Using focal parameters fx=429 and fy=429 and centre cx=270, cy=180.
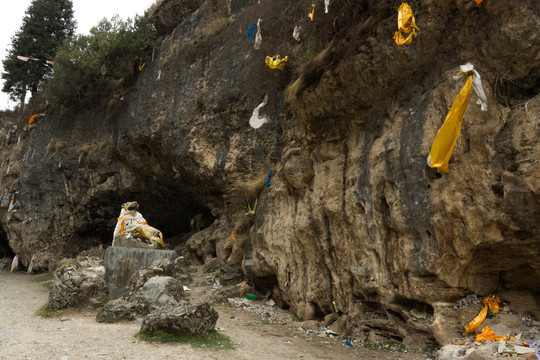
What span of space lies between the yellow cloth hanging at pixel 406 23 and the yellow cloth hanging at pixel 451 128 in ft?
3.32

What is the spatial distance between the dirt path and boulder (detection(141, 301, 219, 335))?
26cm

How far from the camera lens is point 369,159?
6.67m

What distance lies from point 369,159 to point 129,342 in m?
4.28

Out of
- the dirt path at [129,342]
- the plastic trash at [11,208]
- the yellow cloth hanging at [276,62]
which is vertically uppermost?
the yellow cloth hanging at [276,62]

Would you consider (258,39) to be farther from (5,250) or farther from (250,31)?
(5,250)

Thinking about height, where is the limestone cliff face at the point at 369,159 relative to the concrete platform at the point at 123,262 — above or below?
above

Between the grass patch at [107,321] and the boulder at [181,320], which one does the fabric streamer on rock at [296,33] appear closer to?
the boulder at [181,320]

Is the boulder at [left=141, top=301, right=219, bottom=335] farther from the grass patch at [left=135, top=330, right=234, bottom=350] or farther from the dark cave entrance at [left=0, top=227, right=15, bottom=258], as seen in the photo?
the dark cave entrance at [left=0, top=227, right=15, bottom=258]

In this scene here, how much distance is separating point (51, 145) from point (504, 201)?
18065 mm

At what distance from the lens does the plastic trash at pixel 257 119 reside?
11.3 meters

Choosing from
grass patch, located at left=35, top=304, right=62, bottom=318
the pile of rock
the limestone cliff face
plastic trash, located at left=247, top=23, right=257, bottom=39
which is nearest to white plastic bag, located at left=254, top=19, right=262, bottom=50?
the limestone cliff face

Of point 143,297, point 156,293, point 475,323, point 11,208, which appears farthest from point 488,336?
point 11,208

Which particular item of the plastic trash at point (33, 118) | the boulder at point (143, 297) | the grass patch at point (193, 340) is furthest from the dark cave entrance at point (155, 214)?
the grass patch at point (193, 340)

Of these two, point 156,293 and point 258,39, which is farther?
point 258,39
